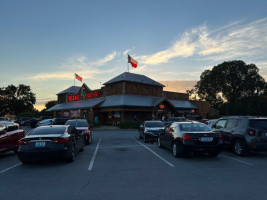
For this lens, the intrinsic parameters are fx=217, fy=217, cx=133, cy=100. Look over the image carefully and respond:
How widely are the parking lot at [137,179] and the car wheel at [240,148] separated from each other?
71 cm

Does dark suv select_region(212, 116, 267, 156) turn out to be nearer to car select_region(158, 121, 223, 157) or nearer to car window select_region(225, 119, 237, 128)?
car window select_region(225, 119, 237, 128)

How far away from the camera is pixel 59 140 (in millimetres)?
8031

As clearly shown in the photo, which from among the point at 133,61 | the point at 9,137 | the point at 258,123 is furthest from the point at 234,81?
the point at 9,137

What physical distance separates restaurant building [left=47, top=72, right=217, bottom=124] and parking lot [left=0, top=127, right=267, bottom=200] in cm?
2384

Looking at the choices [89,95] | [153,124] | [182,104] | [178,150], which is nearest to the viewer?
[178,150]

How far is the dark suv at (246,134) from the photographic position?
916cm

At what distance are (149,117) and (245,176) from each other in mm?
31471

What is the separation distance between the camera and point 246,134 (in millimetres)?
9484

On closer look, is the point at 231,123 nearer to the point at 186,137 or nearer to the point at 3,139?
the point at 186,137

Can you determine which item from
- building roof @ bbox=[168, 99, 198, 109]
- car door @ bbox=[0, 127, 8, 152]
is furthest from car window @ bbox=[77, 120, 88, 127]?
building roof @ bbox=[168, 99, 198, 109]

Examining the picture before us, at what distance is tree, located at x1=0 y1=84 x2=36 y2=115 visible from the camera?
7500cm

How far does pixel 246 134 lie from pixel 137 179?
5.90 metres

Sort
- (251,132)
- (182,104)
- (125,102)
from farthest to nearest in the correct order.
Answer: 1. (182,104)
2. (125,102)
3. (251,132)

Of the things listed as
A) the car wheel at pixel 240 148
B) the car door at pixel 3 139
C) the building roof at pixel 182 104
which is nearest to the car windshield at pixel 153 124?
the car wheel at pixel 240 148
